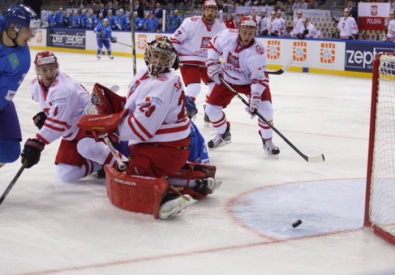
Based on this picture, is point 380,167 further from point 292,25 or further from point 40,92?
point 292,25

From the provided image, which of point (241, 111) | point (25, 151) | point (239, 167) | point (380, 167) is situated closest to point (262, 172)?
point (239, 167)

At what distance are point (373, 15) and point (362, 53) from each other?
77.7 inches

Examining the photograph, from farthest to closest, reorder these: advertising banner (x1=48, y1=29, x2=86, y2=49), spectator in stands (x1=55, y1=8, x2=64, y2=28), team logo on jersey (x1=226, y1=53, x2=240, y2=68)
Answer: spectator in stands (x1=55, y1=8, x2=64, y2=28) < advertising banner (x1=48, y1=29, x2=86, y2=49) < team logo on jersey (x1=226, y1=53, x2=240, y2=68)

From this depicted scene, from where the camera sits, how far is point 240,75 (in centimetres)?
530

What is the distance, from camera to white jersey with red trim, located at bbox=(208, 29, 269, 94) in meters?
5.09

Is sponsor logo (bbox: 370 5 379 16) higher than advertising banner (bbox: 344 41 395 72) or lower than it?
higher

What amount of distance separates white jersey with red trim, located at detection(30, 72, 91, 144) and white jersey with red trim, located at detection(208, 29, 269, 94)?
150 centimetres

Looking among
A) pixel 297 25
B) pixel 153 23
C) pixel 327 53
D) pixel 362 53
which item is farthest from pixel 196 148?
pixel 153 23

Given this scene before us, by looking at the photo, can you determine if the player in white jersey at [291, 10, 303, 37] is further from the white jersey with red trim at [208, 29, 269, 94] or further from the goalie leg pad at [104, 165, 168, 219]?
the goalie leg pad at [104, 165, 168, 219]

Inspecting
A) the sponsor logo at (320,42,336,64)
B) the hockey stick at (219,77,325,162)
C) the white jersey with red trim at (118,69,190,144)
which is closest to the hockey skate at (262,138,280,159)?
the hockey stick at (219,77,325,162)

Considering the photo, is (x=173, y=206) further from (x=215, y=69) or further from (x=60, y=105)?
(x=215, y=69)

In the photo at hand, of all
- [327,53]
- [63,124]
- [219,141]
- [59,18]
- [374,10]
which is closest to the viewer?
[63,124]

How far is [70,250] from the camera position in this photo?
2.90m

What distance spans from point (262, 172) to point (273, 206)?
36.6 inches
